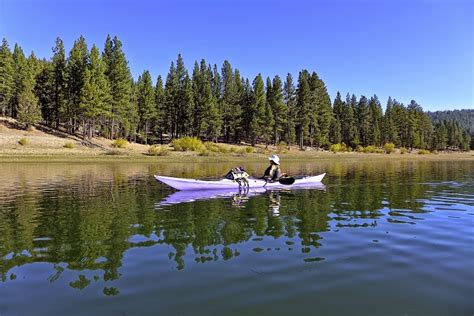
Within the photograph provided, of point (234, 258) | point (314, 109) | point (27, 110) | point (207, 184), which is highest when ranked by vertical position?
point (314, 109)

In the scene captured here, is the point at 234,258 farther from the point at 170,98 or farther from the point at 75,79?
the point at 170,98

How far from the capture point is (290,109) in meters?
96.9

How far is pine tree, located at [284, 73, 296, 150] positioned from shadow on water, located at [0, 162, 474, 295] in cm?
7215

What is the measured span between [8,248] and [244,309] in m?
7.09

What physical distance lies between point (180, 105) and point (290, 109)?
1057 inches

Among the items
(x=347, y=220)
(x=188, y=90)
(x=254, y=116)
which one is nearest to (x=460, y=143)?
(x=254, y=116)

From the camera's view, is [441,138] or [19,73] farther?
[441,138]

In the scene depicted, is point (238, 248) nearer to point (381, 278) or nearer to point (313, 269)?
point (313, 269)

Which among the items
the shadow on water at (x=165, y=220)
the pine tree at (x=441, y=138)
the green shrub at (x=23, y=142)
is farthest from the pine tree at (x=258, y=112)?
the pine tree at (x=441, y=138)

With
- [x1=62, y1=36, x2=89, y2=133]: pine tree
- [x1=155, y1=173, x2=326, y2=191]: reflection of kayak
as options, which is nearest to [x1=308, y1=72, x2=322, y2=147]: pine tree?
[x1=62, y1=36, x2=89, y2=133]: pine tree

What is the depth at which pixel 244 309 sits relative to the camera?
6.36 meters

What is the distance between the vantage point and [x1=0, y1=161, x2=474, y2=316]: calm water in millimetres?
6648

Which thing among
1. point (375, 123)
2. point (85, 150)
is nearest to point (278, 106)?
point (375, 123)

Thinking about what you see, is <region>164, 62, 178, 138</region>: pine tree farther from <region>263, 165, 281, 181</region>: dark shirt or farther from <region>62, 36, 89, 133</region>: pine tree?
<region>263, 165, 281, 181</region>: dark shirt
